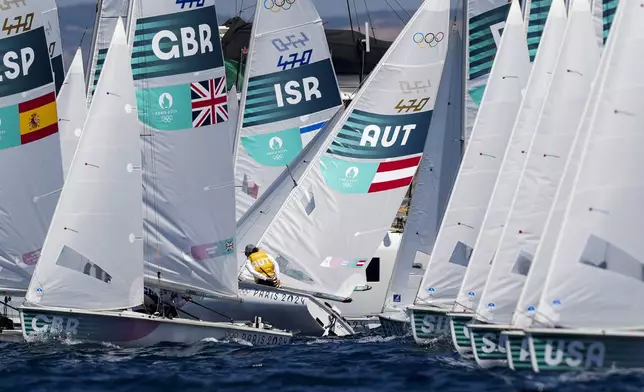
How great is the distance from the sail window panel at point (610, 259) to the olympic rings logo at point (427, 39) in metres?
9.03

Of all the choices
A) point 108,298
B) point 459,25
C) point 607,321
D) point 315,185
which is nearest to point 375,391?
point 607,321

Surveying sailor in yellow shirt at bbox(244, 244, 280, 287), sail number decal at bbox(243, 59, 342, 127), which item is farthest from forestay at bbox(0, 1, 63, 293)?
sail number decal at bbox(243, 59, 342, 127)

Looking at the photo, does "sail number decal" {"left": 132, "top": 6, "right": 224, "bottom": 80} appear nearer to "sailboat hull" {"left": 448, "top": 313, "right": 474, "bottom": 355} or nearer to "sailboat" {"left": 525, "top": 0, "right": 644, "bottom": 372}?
"sailboat hull" {"left": 448, "top": 313, "right": 474, "bottom": 355}

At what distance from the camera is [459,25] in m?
23.3

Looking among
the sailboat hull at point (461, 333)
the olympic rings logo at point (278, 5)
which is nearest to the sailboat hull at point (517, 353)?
the sailboat hull at point (461, 333)

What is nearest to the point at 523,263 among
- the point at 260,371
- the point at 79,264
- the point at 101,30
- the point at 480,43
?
the point at 260,371

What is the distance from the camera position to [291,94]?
25.5 meters

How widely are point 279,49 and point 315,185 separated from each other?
3.54 m

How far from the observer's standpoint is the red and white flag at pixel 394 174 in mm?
22516

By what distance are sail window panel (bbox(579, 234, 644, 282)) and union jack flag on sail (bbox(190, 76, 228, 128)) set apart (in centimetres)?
712

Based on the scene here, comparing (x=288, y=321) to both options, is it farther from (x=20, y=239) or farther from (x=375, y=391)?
(x=375, y=391)

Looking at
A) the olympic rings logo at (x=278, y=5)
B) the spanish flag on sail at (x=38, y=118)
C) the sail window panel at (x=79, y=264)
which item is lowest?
the sail window panel at (x=79, y=264)

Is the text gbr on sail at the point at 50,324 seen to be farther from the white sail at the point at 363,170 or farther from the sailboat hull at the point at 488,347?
the white sail at the point at 363,170

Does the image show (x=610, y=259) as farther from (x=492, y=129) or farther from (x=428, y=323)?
(x=428, y=323)
